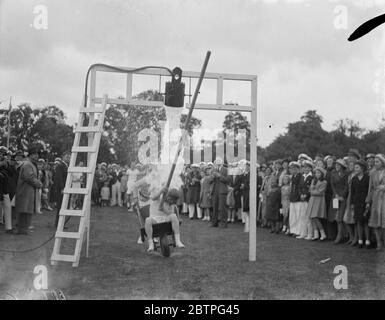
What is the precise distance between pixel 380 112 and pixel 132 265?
3890mm

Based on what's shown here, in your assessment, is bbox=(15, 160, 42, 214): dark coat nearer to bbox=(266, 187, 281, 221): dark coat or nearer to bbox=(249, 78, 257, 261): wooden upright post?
bbox=(249, 78, 257, 261): wooden upright post

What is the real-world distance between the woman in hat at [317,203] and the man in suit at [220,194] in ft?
9.94

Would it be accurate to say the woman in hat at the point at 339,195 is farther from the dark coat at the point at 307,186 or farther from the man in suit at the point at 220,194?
the man in suit at the point at 220,194

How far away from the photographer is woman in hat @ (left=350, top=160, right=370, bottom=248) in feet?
28.5

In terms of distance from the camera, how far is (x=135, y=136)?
11031 mm

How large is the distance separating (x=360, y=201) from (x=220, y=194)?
4824mm

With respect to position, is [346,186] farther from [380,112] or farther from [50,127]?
[50,127]

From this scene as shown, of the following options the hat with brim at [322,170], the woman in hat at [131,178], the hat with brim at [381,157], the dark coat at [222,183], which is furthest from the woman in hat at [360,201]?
the woman in hat at [131,178]

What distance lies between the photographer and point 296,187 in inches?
428

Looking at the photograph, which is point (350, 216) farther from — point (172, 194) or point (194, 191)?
point (194, 191)

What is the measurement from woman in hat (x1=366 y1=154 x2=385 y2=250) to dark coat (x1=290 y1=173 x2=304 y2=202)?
2382 mm

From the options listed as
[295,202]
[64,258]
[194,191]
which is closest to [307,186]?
[295,202]

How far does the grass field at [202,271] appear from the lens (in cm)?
509

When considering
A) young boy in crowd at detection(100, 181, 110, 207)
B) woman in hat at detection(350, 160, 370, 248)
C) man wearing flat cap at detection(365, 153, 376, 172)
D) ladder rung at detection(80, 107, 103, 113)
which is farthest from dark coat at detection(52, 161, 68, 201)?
young boy in crowd at detection(100, 181, 110, 207)
